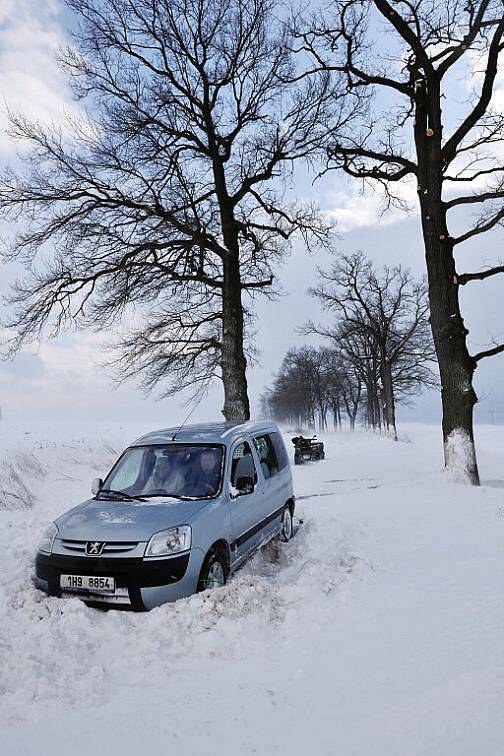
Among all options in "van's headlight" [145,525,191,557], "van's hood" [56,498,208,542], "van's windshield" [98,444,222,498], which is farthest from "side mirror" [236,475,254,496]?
"van's headlight" [145,525,191,557]

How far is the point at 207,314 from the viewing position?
16.6 meters

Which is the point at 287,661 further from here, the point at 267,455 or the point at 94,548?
the point at 267,455

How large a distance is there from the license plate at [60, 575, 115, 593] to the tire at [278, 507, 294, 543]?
11.3 feet

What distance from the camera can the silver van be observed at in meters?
4.70

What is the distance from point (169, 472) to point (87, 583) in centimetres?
177

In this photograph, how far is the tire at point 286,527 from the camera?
7.70 metres

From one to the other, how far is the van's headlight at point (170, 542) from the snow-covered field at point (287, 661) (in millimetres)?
477

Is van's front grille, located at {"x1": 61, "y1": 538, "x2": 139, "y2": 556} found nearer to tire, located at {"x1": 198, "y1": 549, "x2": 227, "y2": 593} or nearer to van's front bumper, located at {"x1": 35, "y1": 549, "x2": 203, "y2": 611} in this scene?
van's front bumper, located at {"x1": 35, "y1": 549, "x2": 203, "y2": 611}

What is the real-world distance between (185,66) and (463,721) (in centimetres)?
1652

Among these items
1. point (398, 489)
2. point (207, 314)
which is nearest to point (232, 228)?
point (207, 314)

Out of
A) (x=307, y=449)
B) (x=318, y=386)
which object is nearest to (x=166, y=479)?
(x=307, y=449)

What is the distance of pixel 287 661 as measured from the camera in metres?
3.87

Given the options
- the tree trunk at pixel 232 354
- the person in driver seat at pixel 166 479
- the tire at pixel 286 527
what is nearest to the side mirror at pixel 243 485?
the person in driver seat at pixel 166 479

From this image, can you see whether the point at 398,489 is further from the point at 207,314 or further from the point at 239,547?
the point at 207,314
